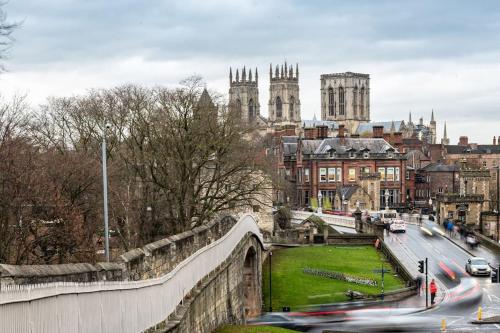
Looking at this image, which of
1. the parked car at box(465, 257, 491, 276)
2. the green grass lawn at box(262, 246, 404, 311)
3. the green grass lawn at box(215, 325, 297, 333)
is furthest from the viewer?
the parked car at box(465, 257, 491, 276)

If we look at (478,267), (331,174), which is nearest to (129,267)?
(478,267)

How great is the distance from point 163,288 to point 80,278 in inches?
184

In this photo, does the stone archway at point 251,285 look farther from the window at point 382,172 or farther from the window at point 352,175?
A: the window at point 382,172

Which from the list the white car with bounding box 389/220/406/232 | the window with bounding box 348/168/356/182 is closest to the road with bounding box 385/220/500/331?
the white car with bounding box 389/220/406/232

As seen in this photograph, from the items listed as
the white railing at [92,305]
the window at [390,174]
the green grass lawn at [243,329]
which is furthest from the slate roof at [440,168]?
the white railing at [92,305]

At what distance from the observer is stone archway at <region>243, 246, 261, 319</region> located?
48.7 metres

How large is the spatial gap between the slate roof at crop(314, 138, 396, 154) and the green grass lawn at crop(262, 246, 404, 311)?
43834 millimetres

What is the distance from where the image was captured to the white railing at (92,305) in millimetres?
11812

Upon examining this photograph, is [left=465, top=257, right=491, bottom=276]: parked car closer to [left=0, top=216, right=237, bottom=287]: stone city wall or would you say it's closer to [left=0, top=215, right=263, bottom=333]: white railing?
[left=0, top=216, right=237, bottom=287]: stone city wall

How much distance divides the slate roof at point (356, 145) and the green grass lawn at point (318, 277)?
43834 millimetres

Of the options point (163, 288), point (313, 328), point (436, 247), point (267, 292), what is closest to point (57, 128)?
point (267, 292)

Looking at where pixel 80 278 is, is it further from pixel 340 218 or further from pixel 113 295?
pixel 340 218

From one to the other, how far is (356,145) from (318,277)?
6049cm

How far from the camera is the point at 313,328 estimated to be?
41.5m
